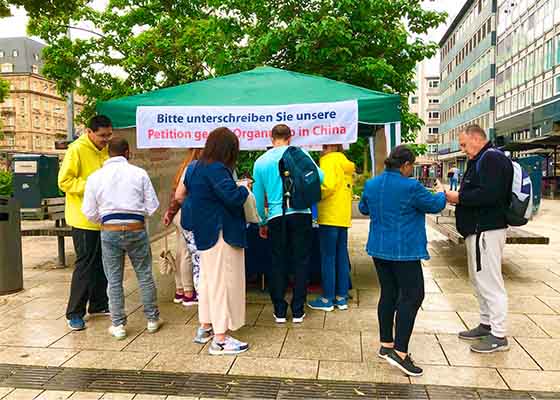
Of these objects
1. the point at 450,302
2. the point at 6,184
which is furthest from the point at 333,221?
the point at 6,184

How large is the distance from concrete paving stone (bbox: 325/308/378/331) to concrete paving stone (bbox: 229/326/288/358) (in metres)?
0.49

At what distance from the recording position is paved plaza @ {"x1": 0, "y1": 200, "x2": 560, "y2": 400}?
12.5ft

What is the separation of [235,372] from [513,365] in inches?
82.0

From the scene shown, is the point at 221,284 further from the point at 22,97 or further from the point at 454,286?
the point at 22,97

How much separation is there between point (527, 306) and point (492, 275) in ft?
5.64

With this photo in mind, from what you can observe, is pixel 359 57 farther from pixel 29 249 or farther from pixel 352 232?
pixel 29 249

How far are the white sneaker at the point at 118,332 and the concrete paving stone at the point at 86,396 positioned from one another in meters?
1.03

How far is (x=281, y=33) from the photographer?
10.1 m

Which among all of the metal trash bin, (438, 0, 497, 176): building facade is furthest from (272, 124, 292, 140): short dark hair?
(438, 0, 497, 176): building facade

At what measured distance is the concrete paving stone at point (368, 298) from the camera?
5502 millimetres

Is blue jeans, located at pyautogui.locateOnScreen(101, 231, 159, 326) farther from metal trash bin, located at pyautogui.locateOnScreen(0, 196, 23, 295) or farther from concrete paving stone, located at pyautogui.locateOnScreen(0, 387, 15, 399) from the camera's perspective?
metal trash bin, located at pyautogui.locateOnScreen(0, 196, 23, 295)

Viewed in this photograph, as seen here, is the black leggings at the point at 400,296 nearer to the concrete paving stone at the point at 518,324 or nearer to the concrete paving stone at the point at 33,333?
the concrete paving stone at the point at 518,324

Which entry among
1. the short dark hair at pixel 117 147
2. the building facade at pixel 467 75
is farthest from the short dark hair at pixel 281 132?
the building facade at pixel 467 75

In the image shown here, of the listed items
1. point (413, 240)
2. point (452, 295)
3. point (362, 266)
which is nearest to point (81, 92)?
point (362, 266)
